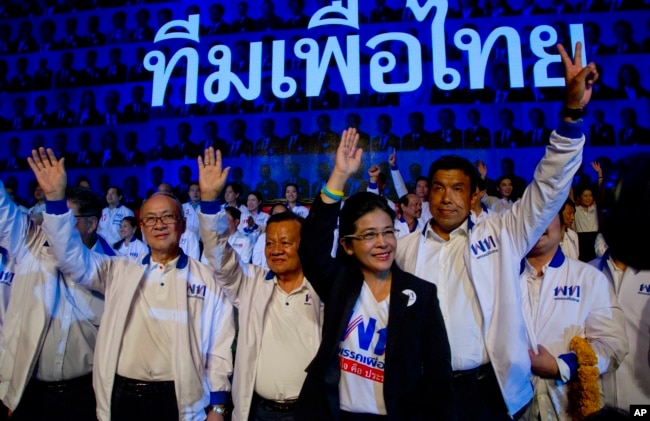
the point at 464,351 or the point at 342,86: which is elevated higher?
the point at 342,86

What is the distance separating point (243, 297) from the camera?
8.07 feet

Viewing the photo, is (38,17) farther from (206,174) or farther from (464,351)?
(464,351)

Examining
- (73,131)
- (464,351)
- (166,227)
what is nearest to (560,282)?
(464,351)

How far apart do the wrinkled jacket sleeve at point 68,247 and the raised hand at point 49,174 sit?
0.18ft

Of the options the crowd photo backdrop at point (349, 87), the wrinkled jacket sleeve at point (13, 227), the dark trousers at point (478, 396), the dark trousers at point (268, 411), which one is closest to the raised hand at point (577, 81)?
the dark trousers at point (478, 396)

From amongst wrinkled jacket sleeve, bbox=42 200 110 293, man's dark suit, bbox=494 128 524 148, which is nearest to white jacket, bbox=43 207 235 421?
wrinkled jacket sleeve, bbox=42 200 110 293

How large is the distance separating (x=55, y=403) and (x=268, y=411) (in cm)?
120

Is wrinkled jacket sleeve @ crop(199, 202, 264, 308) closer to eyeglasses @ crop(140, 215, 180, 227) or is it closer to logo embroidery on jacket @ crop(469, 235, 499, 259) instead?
eyeglasses @ crop(140, 215, 180, 227)

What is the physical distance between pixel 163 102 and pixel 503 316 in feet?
26.4

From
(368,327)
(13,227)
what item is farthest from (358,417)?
(13,227)

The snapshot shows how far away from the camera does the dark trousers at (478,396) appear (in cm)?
192

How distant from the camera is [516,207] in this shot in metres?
2.08

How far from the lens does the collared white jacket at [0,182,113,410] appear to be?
7.90 ft

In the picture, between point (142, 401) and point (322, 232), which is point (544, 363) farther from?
point (142, 401)
